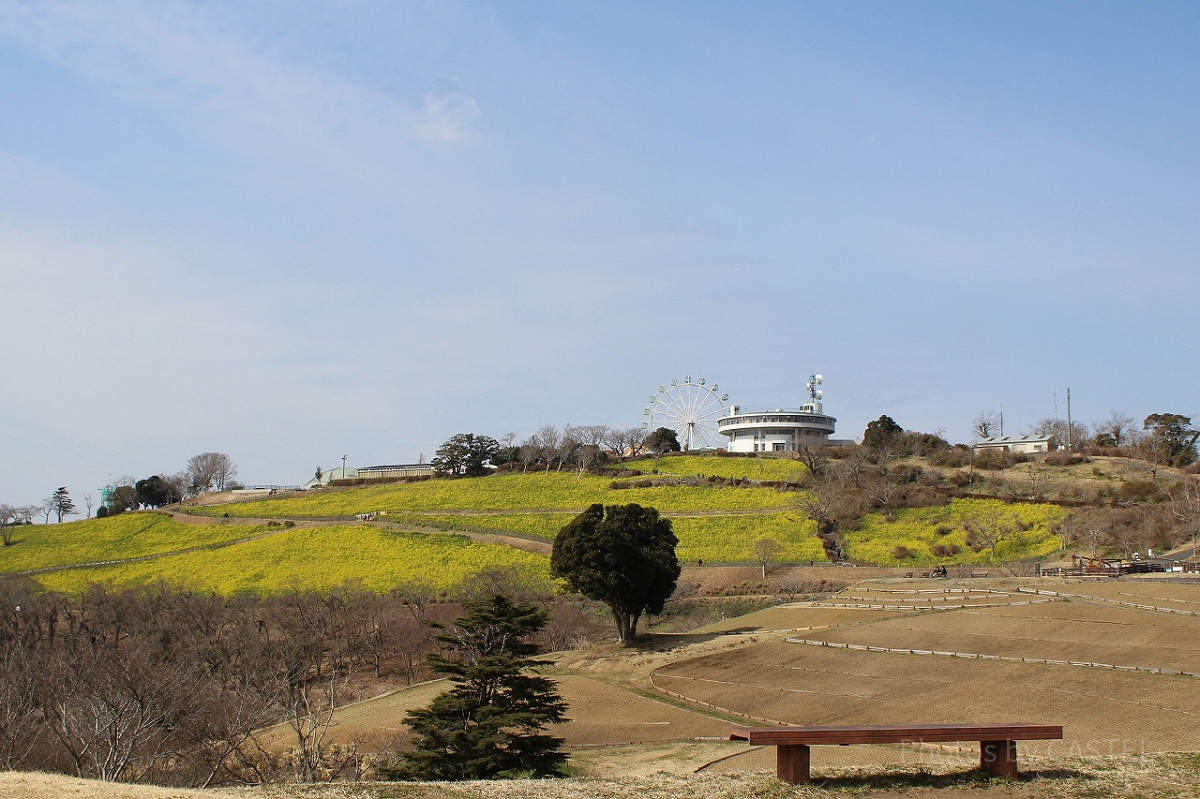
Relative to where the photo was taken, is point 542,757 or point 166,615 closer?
point 542,757

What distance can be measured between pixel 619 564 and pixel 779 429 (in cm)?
7205

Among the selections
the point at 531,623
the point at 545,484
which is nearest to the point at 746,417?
the point at 545,484

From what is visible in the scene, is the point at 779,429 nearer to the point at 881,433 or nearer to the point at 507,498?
the point at 881,433

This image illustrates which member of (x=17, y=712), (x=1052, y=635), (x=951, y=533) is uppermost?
(x=951, y=533)

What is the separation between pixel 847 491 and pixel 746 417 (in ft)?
120

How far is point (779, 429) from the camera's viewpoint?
378 ft

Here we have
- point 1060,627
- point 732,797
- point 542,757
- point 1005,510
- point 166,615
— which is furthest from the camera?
point 1005,510

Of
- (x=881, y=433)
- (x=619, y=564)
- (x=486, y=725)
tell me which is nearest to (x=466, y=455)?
(x=881, y=433)

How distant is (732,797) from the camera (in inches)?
503

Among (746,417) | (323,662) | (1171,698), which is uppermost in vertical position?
(746,417)

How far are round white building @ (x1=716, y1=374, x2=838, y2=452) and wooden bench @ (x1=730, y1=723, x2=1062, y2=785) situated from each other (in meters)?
98.8

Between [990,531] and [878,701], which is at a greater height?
[990,531]

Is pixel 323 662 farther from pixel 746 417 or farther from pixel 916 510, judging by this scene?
pixel 746 417

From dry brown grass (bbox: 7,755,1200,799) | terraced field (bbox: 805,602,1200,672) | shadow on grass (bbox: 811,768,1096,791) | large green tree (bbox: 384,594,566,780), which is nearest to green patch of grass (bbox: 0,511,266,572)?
terraced field (bbox: 805,602,1200,672)
